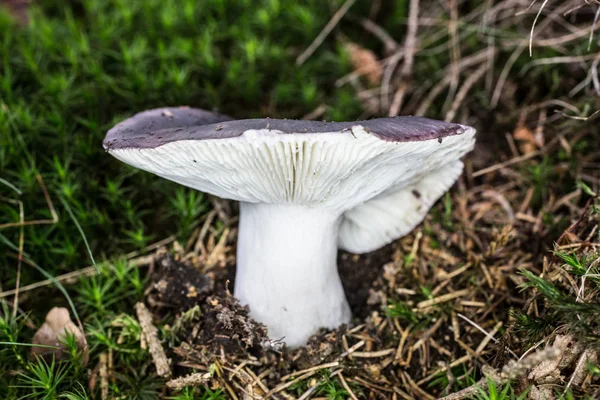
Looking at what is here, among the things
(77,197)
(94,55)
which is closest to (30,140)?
(77,197)

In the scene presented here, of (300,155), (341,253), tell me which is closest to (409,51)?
(341,253)

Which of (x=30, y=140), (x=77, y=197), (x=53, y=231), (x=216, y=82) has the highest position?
(x=216, y=82)

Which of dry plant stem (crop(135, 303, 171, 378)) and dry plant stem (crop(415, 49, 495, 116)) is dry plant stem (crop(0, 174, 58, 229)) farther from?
dry plant stem (crop(415, 49, 495, 116))

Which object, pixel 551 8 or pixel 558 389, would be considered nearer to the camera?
pixel 558 389

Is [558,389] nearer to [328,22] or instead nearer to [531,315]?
[531,315]

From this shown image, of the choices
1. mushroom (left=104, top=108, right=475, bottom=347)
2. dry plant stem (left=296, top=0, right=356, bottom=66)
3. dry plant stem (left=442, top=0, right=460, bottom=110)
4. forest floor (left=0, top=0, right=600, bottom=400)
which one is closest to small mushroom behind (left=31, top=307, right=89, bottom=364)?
forest floor (left=0, top=0, right=600, bottom=400)

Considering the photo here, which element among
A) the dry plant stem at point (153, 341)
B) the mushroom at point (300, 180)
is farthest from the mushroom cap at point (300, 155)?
the dry plant stem at point (153, 341)
